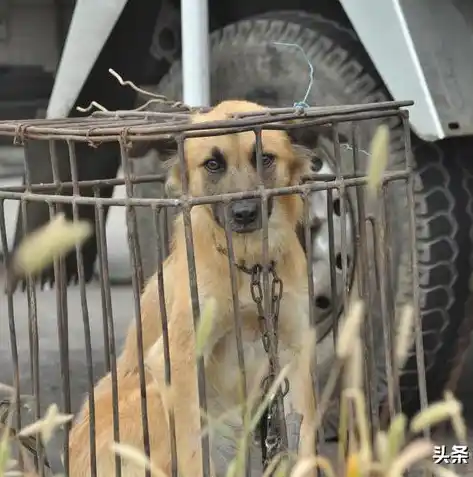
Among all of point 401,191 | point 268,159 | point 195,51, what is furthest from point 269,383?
point 195,51

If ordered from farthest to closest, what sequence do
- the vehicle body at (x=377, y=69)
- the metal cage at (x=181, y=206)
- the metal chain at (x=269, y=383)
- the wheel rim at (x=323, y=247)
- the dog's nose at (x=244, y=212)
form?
the wheel rim at (x=323, y=247)
the vehicle body at (x=377, y=69)
the dog's nose at (x=244, y=212)
the metal chain at (x=269, y=383)
the metal cage at (x=181, y=206)

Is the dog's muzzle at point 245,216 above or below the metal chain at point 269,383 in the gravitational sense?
above

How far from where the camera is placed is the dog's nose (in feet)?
8.27

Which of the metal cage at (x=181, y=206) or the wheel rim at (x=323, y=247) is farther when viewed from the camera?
the wheel rim at (x=323, y=247)

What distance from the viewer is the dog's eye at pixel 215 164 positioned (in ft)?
8.98

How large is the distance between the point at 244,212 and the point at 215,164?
0.29 metres

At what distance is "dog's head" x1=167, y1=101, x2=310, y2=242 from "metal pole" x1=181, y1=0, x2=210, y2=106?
715mm

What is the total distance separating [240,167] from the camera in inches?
105

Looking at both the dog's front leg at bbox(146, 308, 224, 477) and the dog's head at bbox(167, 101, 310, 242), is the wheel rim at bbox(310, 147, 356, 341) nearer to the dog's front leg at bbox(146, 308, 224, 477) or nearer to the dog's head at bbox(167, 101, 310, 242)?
the dog's head at bbox(167, 101, 310, 242)

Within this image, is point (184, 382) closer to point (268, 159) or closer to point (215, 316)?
point (215, 316)

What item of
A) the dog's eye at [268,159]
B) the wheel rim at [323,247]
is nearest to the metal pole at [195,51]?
the wheel rim at [323,247]

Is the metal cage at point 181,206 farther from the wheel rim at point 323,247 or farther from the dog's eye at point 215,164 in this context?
the wheel rim at point 323,247

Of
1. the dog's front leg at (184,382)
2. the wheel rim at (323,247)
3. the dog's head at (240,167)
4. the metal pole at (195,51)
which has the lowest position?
the dog's front leg at (184,382)

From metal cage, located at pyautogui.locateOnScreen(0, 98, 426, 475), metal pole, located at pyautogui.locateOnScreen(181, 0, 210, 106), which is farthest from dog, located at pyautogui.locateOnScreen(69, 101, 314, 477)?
metal pole, located at pyautogui.locateOnScreen(181, 0, 210, 106)
